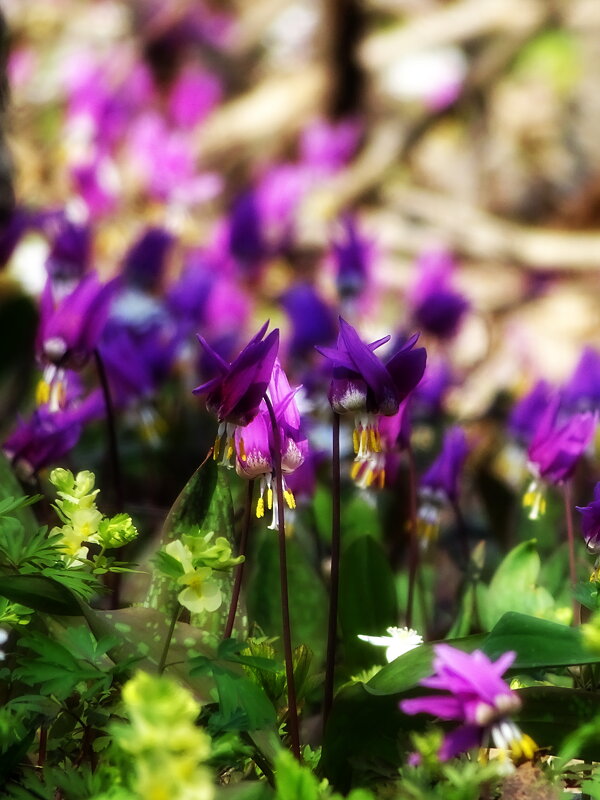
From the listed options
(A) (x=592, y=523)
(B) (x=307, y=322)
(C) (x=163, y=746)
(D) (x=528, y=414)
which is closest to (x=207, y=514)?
(A) (x=592, y=523)

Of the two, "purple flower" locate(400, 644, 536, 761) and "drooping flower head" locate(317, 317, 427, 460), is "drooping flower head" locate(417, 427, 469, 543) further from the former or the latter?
"purple flower" locate(400, 644, 536, 761)

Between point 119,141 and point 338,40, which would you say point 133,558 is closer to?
point 119,141

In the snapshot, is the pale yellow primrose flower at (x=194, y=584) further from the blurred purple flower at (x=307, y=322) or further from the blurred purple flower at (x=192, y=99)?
the blurred purple flower at (x=192, y=99)

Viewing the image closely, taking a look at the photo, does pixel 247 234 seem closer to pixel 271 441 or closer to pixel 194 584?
pixel 271 441

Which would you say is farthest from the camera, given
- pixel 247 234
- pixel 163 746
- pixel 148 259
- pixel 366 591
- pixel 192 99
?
pixel 192 99

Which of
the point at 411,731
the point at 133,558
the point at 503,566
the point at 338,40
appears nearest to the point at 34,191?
the point at 338,40
